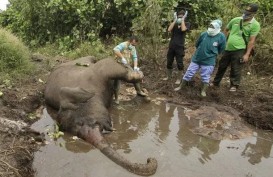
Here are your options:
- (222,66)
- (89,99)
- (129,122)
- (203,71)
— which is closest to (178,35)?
(203,71)

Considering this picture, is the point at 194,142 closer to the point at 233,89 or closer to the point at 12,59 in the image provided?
the point at 233,89

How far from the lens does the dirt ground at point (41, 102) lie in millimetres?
4609

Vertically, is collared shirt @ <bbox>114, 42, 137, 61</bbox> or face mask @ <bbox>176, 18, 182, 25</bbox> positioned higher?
face mask @ <bbox>176, 18, 182, 25</bbox>

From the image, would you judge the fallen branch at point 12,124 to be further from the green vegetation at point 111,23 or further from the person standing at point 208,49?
the green vegetation at point 111,23

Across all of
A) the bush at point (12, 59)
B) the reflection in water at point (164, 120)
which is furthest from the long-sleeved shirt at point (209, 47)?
the bush at point (12, 59)

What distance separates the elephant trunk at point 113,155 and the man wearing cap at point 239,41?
3.25m

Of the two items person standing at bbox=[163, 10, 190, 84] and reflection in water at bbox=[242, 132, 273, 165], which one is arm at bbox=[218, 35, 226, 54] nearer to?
person standing at bbox=[163, 10, 190, 84]

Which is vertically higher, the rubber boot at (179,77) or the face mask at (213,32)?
the face mask at (213,32)

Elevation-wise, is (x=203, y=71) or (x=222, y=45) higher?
(x=222, y=45)

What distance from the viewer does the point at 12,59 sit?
768 cm

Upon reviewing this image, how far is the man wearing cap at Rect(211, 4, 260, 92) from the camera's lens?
6.88 metres

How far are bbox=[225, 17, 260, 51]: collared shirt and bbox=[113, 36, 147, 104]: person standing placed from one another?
192 cm

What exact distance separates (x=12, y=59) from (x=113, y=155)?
3.94 m

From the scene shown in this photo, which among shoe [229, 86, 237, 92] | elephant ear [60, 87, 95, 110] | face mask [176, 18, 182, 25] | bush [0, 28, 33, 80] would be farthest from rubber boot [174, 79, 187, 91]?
bush [0, 28, 33, 80]
